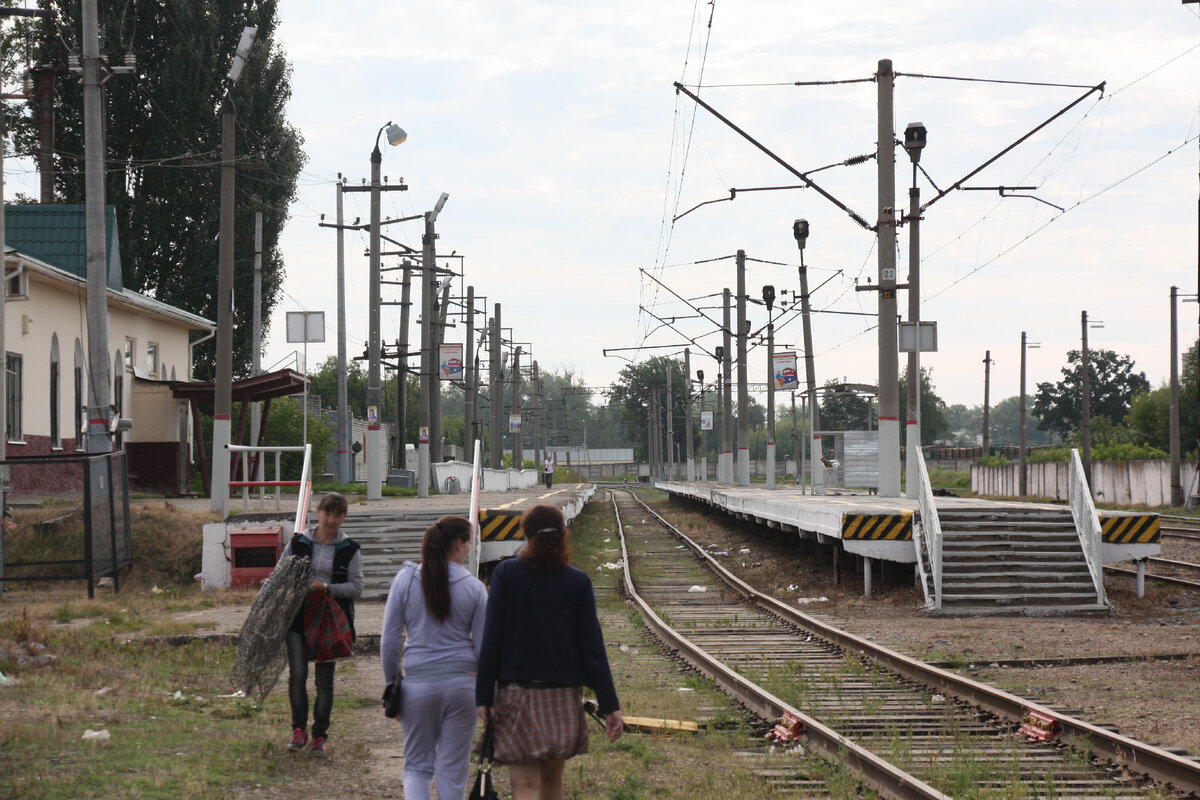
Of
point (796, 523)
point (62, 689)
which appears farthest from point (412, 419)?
point (62, 689)

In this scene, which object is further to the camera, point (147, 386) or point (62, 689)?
point (147, 386)

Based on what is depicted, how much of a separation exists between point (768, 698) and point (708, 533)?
27971 mm

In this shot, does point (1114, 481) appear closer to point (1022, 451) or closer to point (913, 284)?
point (1022, 451)

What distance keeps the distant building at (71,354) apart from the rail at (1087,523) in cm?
1463

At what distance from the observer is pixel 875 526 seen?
18.1m

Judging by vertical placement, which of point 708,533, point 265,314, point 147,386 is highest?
point 265,314

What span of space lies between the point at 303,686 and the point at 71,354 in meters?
24.2

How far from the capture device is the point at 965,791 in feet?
24.7

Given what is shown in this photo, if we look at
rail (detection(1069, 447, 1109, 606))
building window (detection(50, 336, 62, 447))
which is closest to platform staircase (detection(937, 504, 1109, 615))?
rail (detection(1069, 447, 1109, 606))

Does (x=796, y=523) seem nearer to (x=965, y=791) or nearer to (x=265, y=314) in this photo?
(x=965, y=791)

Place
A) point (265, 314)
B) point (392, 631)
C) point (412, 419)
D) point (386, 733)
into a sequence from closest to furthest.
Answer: point (392, 631)
point (386, 733)
point (265, 314)
point (412, 419)

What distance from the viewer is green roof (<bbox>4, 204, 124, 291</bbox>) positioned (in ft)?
103

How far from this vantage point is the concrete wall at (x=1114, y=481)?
157ft

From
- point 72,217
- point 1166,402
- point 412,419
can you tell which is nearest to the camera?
point 72,217
